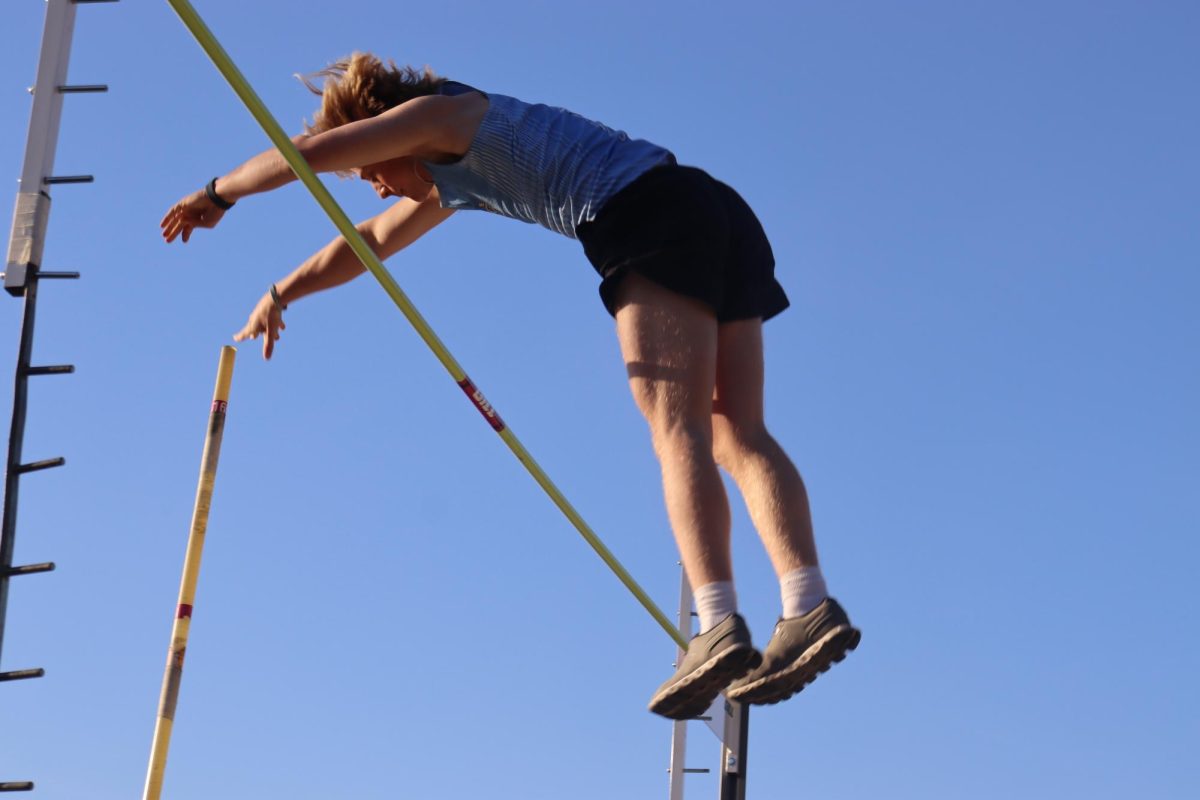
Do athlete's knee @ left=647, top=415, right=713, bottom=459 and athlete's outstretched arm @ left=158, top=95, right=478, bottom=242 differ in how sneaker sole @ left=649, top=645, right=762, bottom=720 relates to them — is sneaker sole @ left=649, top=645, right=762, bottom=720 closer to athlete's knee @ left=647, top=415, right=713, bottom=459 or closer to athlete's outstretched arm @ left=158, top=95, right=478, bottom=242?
athlete's knee @ left=647, top=415, right=713, bottom=459

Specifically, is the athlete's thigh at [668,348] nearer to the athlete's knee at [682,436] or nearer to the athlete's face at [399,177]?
the athlete's knee at [682,436]

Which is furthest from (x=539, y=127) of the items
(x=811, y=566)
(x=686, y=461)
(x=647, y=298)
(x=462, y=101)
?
(x=811, y=566)

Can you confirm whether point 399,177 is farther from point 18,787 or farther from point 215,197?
point 18,787

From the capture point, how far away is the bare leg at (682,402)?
3.34 metres

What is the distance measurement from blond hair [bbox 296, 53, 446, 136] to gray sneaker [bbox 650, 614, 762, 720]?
4.82 ft

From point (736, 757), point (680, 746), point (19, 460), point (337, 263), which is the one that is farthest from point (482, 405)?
point (680, 746)

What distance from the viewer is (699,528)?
3.33 metres

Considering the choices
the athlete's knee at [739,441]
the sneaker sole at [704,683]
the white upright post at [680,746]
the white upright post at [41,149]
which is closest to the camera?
the sneaker sole at [704,683]

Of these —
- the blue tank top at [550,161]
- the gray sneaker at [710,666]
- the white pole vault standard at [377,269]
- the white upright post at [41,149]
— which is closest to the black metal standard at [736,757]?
the white pole vault standard at [377,269]

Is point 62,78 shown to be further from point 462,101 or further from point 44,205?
point 462,101

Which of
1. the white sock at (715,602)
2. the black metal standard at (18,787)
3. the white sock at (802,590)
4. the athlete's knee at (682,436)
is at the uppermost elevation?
the athlete's knee at (682,436)

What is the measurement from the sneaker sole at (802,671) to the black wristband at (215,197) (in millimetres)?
1648

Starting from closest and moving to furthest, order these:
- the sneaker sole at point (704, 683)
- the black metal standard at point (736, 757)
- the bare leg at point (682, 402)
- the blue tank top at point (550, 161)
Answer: the sneaker sole at point (704, 683), the bare leg at point (682, 402), the blue tank top at point (550, 161), the black metal standard at point (736, 757)

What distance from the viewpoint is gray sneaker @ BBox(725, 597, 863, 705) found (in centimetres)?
335
